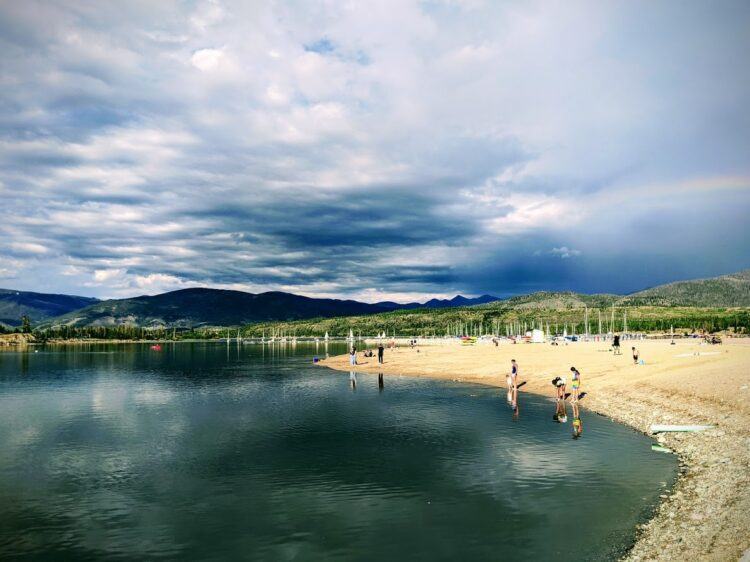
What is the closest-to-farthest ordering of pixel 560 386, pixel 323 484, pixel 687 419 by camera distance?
pixel 323 484 → pixel 687 419 → pixel 560 386

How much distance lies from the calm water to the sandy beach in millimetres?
1434

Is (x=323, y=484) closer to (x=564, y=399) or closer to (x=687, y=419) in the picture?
(x=687, y=419)

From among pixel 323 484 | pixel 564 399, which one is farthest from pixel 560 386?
pixel 323 484

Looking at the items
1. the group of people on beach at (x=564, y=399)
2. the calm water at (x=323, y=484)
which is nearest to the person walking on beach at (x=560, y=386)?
the group of people on beach at (x=564, y=399)

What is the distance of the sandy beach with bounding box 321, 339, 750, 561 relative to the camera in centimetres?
1777

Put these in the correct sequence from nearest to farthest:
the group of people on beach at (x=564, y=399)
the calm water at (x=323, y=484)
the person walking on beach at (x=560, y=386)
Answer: the calm water at (x=323, y=484), the group of people on beach at (x=564, y=399), the person walking on beach at (x=560, y=386)

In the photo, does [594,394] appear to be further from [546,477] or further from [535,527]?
[535,527]

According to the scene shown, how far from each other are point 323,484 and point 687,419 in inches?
1103

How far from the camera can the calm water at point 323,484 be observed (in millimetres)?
19391

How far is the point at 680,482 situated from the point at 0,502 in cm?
A: 3419

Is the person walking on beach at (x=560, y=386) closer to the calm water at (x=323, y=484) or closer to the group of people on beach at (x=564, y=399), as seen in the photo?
the group of people on beach at (x=564, y=399)

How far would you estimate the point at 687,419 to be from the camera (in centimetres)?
3669

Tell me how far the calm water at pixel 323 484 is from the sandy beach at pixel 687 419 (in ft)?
A: 4.70

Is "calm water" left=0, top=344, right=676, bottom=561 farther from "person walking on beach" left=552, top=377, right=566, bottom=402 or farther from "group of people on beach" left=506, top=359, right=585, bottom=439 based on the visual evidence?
"person walking on beach" left=552, top=377, right=566, bottom=402
